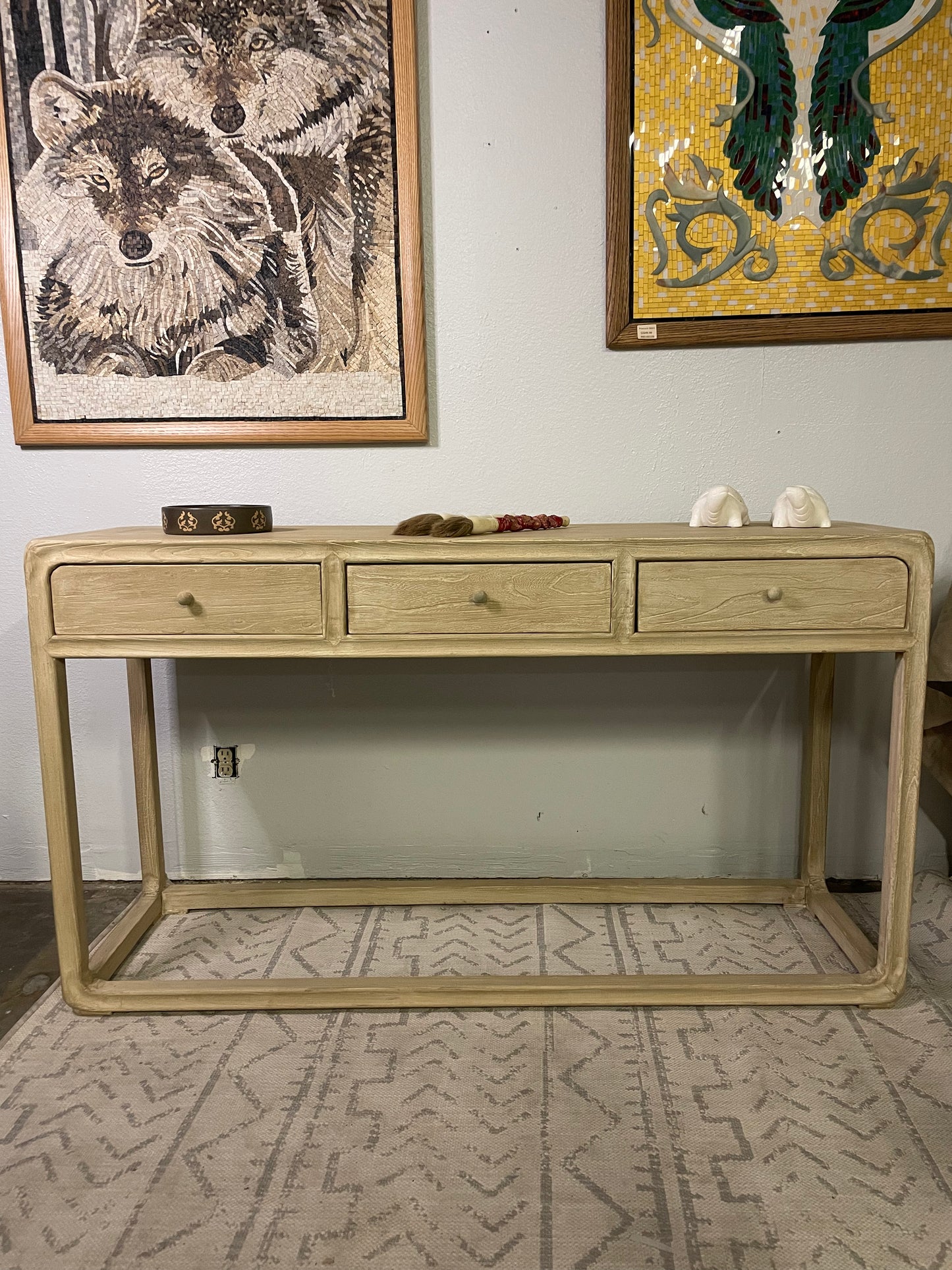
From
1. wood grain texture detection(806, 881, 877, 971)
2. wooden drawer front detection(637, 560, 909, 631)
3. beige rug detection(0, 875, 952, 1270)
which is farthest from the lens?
wood grain texture detection(806, 881, 877, 971)

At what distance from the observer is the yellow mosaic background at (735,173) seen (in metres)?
1.94

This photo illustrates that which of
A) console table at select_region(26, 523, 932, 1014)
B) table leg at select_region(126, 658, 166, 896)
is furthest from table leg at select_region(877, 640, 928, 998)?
table leg at select_region(126, 658, 166, 896)

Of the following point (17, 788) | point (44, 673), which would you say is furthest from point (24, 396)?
point (17, 788)

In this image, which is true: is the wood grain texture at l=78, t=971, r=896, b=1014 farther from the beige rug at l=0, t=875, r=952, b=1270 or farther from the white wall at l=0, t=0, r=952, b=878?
the white wall at l=0, t=0, r=952, b=878

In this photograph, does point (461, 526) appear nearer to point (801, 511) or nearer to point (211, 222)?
point (801, 511)

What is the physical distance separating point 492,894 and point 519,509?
99 centimetres

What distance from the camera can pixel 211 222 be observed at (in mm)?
2029

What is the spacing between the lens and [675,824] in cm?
227

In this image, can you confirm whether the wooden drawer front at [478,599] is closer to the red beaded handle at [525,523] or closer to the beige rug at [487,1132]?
the red beaded handle at [525,523]

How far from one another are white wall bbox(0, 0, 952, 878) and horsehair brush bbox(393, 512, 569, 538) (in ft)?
1.21

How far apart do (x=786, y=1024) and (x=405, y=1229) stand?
861mm

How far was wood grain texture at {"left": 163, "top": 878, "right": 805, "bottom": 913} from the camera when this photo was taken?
2.16 meters

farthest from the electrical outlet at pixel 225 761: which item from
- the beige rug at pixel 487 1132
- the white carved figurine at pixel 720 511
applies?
the white carved figurine at pixel 720 511

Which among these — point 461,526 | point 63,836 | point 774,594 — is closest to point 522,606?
point 461,526
